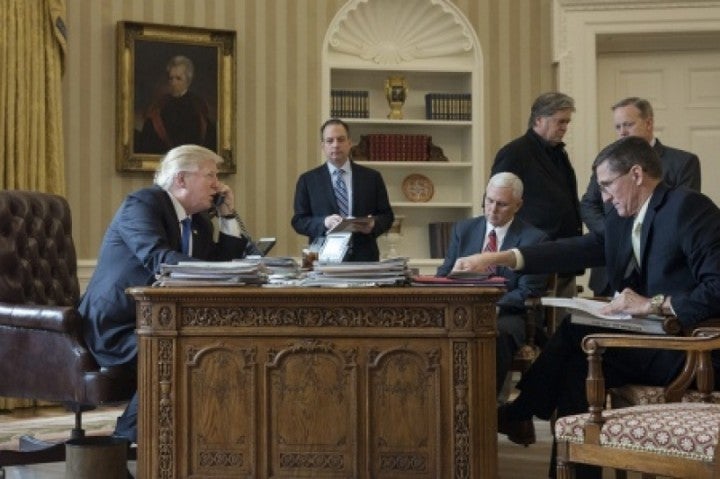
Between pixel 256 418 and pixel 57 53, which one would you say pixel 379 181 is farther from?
pixel 256 418

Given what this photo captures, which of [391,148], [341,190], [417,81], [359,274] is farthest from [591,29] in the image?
[359,274]

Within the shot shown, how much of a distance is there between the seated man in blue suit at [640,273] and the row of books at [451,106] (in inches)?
139

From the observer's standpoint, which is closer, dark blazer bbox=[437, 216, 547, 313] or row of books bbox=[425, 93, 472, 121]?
dark blazer bbox=[437, 216, 547, 313]

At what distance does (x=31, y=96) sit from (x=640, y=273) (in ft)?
13.0

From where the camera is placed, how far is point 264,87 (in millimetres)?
7367

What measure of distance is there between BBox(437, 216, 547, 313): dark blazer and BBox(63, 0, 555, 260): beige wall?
A: 7.90ft

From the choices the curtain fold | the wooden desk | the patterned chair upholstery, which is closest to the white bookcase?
the curtain fold

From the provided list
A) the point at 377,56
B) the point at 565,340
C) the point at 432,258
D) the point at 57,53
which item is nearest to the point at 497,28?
the point at 377,56

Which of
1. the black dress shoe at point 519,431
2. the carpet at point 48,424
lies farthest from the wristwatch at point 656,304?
the carpet at point 48,424

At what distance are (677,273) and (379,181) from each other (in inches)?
113

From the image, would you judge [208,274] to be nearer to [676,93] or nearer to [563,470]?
[563,470]

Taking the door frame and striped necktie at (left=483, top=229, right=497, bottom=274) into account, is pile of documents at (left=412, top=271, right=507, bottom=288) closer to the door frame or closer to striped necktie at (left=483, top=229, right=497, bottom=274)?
striped necktie at (left=483, top=229, right=497, bottom=274)

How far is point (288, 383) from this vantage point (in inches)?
136

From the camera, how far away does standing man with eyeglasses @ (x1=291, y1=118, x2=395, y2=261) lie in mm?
6281
